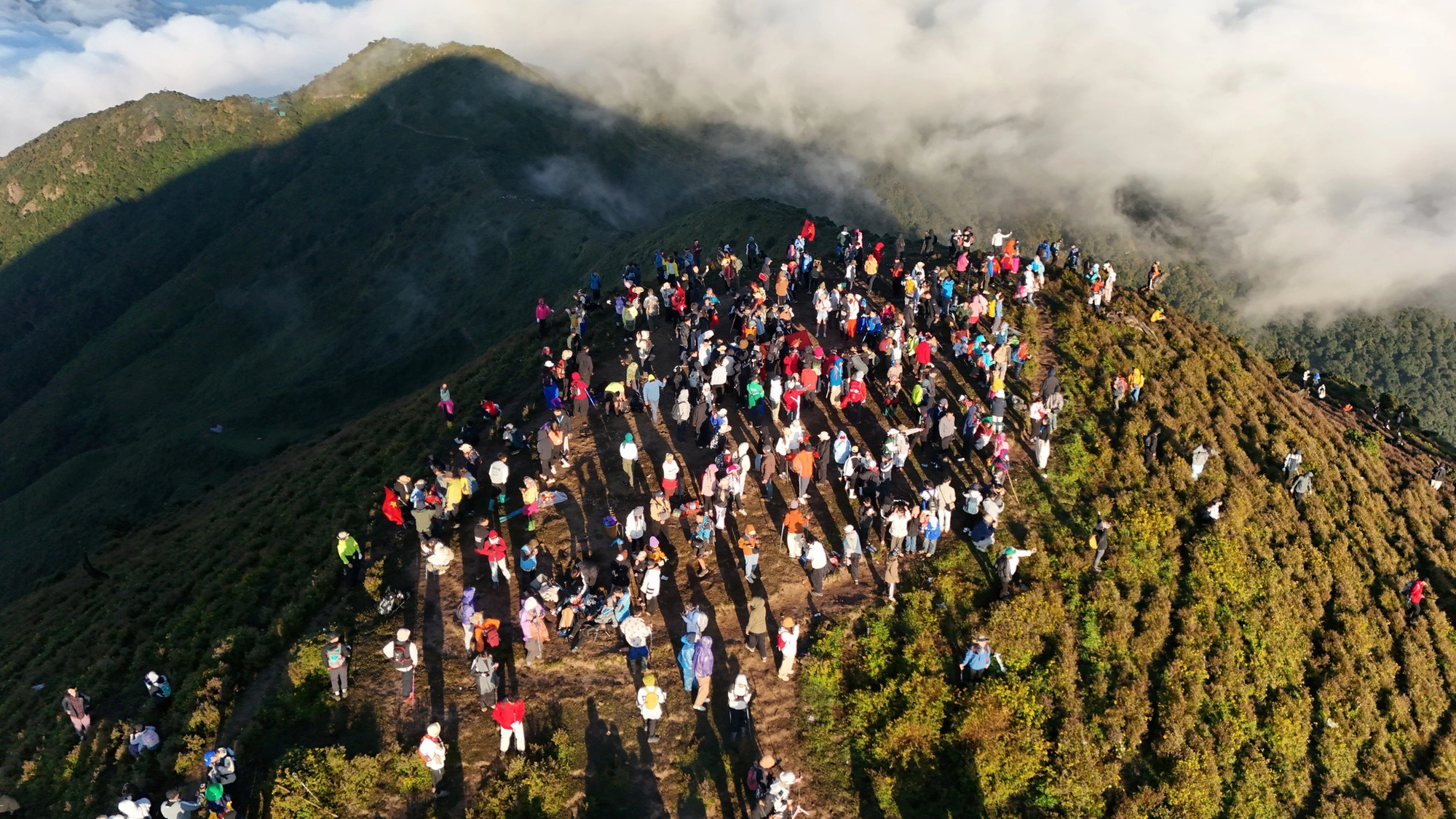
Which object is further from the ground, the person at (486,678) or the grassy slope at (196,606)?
the grassy slope at (196,606)

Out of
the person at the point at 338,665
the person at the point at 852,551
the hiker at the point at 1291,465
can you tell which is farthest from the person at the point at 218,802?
the hiker at the point at 1291,465

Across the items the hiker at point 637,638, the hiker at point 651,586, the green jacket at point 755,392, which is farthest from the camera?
the green jacket at point 755,392

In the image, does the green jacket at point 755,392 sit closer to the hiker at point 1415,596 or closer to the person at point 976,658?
the person at point 976,658

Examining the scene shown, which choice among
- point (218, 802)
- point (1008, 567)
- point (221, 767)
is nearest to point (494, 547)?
point (221, 767)

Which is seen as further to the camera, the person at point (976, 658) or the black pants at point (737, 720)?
the person at point (976, 658)

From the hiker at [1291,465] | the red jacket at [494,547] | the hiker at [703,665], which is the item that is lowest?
the hiker at [703,665]

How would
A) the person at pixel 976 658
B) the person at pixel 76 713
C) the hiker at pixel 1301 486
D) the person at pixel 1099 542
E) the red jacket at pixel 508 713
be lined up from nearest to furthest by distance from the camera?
the red jacket at pixel 508 713 < the person at pixel 976 658 < the person at pixel 76 713 < the person at pixel 1099 542 < the hiker at pixel 1301 486

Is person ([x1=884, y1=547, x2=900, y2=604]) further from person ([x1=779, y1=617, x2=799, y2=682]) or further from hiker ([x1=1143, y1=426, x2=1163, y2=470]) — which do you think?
hiker ([x1=1143, y1=426, x2=1163, y2=470])

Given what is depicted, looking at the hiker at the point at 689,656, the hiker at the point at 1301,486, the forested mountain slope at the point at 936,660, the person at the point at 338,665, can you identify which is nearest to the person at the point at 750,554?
the forested mountain slope at the point at 936,660

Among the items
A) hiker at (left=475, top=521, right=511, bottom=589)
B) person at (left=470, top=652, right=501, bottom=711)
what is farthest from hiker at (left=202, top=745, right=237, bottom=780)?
hiker at (left=475, top=521, right=511, bottom=589)
